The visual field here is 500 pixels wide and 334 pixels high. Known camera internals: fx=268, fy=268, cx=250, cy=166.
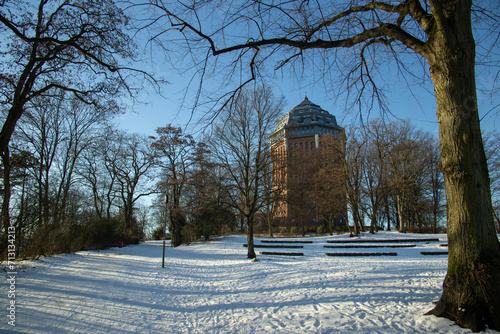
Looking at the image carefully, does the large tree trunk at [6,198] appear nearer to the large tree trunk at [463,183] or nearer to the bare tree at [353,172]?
the large tree trunk at [463,183]

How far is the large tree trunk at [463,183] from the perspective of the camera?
11.3 feet

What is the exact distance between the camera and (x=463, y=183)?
3.61 m

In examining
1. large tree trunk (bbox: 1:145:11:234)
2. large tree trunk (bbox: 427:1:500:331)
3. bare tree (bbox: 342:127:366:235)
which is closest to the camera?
large tree trunk (bbox: 427:1:500:331)

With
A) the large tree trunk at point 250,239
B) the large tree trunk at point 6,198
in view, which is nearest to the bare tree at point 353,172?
the large tree trunk at point 250,239

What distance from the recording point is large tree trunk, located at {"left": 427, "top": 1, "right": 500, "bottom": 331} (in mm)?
3443

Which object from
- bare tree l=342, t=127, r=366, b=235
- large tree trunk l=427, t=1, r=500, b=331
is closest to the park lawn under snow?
Answer: large tree trunk l=427, t=1, r=500, b=331

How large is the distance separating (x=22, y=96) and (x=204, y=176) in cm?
960

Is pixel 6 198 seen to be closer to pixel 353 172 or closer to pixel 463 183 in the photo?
pixel 463 183

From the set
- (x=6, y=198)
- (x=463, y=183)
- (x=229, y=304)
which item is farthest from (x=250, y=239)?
(x=463, y=183)

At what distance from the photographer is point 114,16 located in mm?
7277

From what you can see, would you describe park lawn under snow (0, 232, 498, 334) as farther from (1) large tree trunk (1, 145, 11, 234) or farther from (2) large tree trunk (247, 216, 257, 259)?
(2) large tree trunk (247, 216, 257, 259)

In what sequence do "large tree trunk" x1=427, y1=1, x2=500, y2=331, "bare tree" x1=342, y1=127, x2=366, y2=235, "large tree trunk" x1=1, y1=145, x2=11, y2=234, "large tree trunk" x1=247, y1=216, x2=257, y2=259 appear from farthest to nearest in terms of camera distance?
1. "bare tree" x1=342, y1=127, x2=366, y2=235
2. "large tree trunk" x1=247, y1=216, x2=257, y2=259
3. "large tree trunk" x1=1, y1=145, x2=11, y2=234
4. "large tree trunk" x1=427, y1=1, x2=500, y2=331

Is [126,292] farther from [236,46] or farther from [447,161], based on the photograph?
[447,161]

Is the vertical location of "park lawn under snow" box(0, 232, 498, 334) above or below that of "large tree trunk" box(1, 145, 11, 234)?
below
